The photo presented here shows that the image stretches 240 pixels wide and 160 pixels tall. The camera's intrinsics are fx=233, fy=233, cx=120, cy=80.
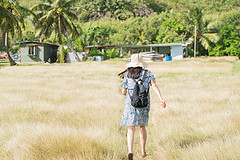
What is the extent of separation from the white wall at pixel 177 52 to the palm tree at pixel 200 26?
4.03 metres

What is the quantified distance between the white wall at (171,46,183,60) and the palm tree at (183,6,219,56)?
13.2ft

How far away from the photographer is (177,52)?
127ft

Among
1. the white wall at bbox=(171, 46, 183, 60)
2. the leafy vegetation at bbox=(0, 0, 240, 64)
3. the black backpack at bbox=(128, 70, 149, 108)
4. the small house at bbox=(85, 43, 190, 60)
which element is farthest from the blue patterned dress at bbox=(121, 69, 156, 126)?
the white wall at bbox=(171, 46, 183, 60)

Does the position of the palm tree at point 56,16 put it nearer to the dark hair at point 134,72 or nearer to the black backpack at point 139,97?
the dark hair at point 134,72

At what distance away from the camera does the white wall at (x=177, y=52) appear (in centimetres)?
3861

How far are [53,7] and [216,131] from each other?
31.8m

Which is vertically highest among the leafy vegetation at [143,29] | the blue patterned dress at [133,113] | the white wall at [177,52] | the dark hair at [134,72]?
the leafy vegetation at [143,29]

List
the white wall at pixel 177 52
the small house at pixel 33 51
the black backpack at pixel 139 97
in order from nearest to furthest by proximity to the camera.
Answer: the black backpack at pixel 139 97, the small house at pixel 33 51, the white wall at pixel 177 52

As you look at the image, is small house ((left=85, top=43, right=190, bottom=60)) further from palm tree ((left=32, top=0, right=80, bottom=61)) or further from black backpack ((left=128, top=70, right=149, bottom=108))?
black backpack ((left=128, top=70, right=149, bottom=108))

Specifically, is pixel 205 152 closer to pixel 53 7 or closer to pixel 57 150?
pixel 57 150

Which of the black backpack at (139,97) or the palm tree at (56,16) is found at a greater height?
the palm tree at (56,16)

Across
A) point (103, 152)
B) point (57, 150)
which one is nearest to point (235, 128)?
point (103, 152)

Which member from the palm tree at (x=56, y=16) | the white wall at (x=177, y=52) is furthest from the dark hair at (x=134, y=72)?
the white wall at (x=177, y=52)

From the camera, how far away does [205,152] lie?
294cm
